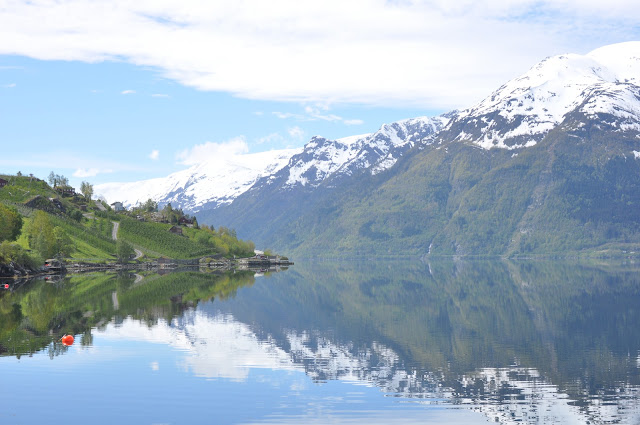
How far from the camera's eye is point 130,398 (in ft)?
174

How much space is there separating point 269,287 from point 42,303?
7008 centimetres

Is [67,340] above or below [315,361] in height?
above

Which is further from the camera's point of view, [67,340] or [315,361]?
[67,340]

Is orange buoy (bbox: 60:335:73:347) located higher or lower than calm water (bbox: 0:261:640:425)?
higher

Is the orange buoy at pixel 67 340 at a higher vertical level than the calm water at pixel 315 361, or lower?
higher

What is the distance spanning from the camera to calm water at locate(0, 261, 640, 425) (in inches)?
2004

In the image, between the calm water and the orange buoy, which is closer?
the calm water

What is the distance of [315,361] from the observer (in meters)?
69.6

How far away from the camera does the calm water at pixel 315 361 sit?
167ft

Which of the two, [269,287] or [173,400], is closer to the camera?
[173,400]

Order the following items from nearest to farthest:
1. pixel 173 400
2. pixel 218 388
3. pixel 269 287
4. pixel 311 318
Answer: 1. pixel 173 400
2. pixel 218 388
3. pixel 311 318
4. pixel 269 287

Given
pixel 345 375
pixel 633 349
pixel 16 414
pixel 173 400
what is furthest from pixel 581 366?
pixel 16 414

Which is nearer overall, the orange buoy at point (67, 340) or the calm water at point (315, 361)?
the calm water at point (315, 361)

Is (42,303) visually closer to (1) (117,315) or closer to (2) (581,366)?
(1) (117,315)
